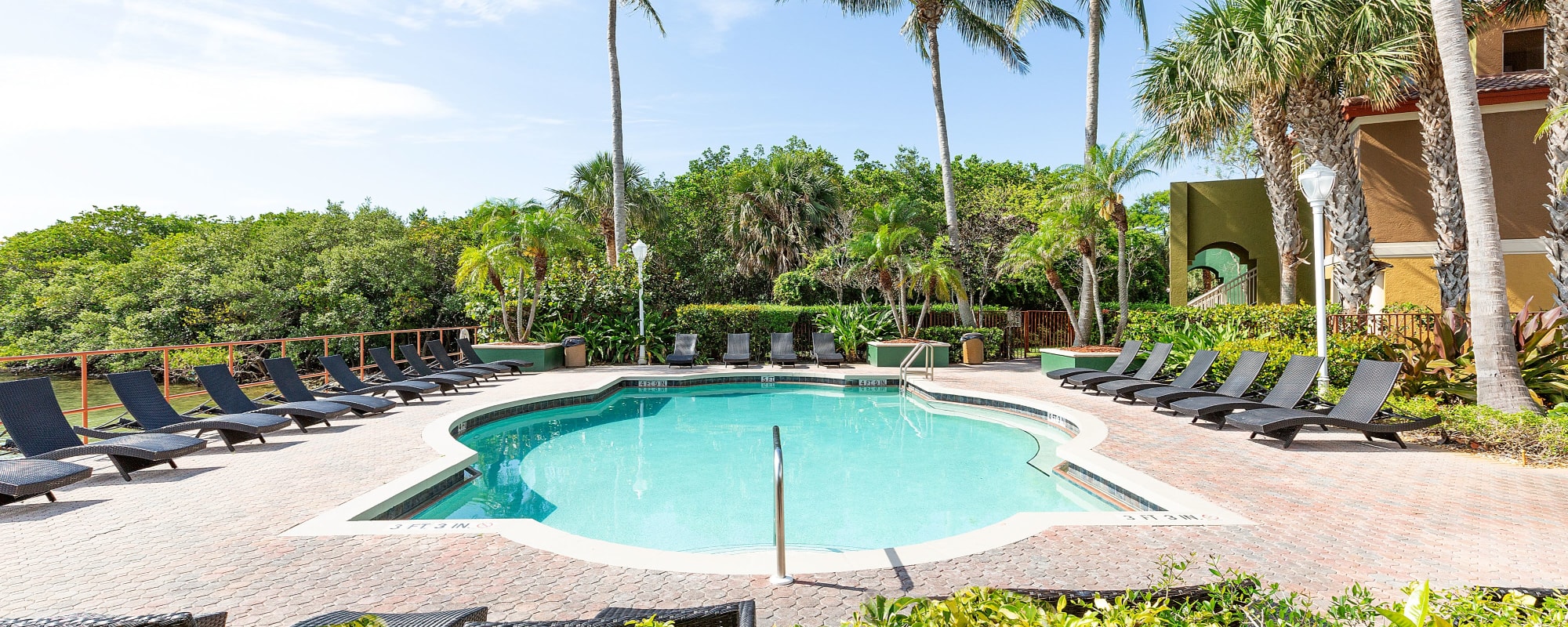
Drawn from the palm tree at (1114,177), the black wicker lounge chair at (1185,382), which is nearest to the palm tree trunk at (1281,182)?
the palm tree at (1114,177)

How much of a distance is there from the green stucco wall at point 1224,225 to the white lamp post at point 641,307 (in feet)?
44.2

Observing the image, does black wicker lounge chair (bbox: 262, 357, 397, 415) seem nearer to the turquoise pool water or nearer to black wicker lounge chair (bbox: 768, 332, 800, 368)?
the turquoise pool water

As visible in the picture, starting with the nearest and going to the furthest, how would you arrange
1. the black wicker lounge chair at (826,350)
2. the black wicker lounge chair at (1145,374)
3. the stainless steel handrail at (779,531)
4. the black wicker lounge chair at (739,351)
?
the stainless steel handrail at (779,531) < the black wicker lounge chair at (1145,374) < the black wicker lounge chair at (826,350) < the black wicker lounge chair at (739,351)

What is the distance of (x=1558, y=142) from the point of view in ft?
34.3

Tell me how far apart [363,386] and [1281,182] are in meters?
17.0

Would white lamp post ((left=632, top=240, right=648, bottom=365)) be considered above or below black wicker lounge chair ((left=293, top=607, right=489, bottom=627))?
above

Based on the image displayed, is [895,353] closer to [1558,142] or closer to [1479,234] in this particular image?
[1479,234]

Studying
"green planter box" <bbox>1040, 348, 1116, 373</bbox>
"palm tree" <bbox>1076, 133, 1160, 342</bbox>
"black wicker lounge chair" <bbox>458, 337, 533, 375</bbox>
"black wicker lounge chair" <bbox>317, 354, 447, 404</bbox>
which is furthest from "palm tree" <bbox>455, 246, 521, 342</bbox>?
"palm tree" <bbox>1076, 133, 1160, 342</bbox>

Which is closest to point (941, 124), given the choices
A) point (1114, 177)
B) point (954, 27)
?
point (954, 27)

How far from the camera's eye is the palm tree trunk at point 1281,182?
14711 mm

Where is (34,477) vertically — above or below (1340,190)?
below

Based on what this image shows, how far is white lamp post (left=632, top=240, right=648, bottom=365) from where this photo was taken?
1711 cm

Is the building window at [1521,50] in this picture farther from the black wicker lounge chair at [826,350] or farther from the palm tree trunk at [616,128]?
the palm tree trunk at [616,128]

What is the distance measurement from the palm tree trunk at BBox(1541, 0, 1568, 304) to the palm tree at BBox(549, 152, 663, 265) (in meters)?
23.8
